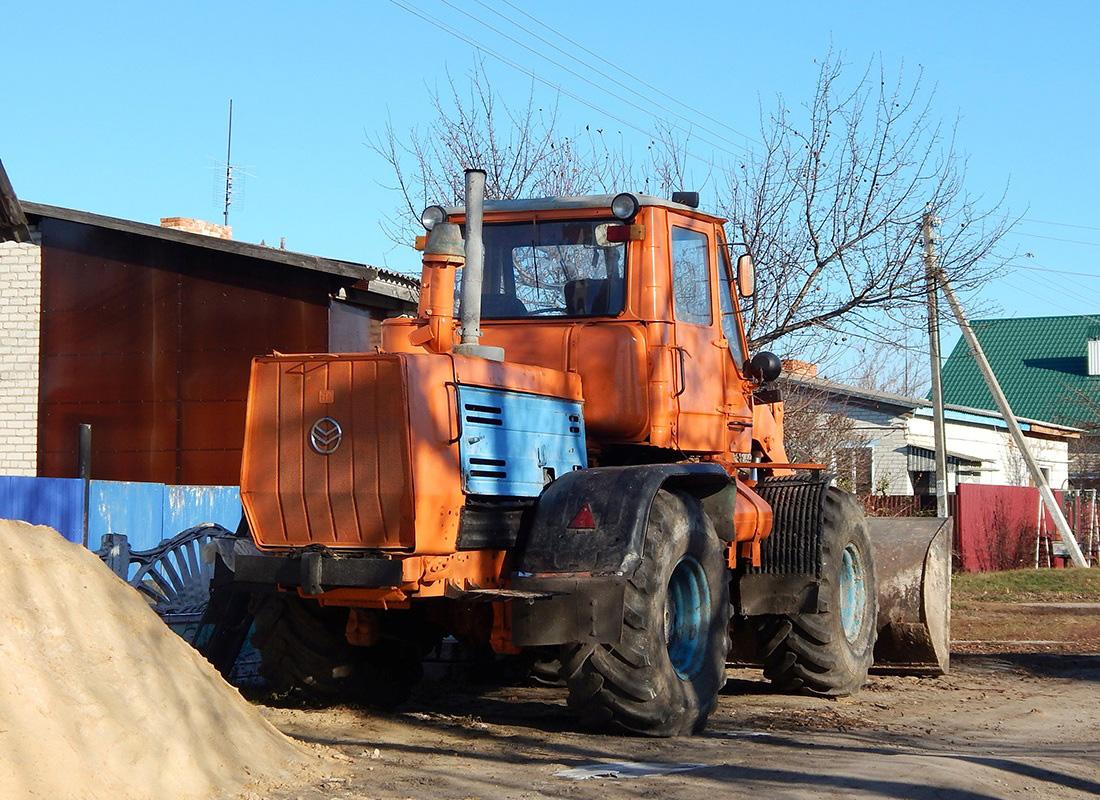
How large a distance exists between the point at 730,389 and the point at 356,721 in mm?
3224

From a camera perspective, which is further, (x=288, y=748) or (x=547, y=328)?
(x=547, y=328)

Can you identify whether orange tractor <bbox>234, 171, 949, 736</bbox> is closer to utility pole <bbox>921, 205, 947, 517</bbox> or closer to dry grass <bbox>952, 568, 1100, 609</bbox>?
utility pole <bbox>921, 205, 947, 517</bbox>

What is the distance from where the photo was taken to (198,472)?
1666cm

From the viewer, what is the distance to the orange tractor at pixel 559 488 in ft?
23.7

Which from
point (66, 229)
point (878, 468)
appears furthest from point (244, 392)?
point (878, 468)

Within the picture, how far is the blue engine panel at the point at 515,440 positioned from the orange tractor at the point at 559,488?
14 mm

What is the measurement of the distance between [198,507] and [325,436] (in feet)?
21.5

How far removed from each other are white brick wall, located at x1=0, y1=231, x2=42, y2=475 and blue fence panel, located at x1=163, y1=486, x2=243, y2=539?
16.3ft

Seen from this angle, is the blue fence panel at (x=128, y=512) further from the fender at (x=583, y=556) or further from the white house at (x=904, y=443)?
the white house at (x=904, y=443)

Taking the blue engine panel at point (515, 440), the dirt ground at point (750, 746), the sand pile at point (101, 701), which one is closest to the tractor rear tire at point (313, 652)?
the dirt ground at point (750, 746)

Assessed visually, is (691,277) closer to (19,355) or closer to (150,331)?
(150,331)

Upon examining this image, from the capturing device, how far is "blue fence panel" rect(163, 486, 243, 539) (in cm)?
1311

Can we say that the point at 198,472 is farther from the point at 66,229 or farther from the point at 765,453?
the point at 765,453

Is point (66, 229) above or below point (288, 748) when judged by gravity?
above
